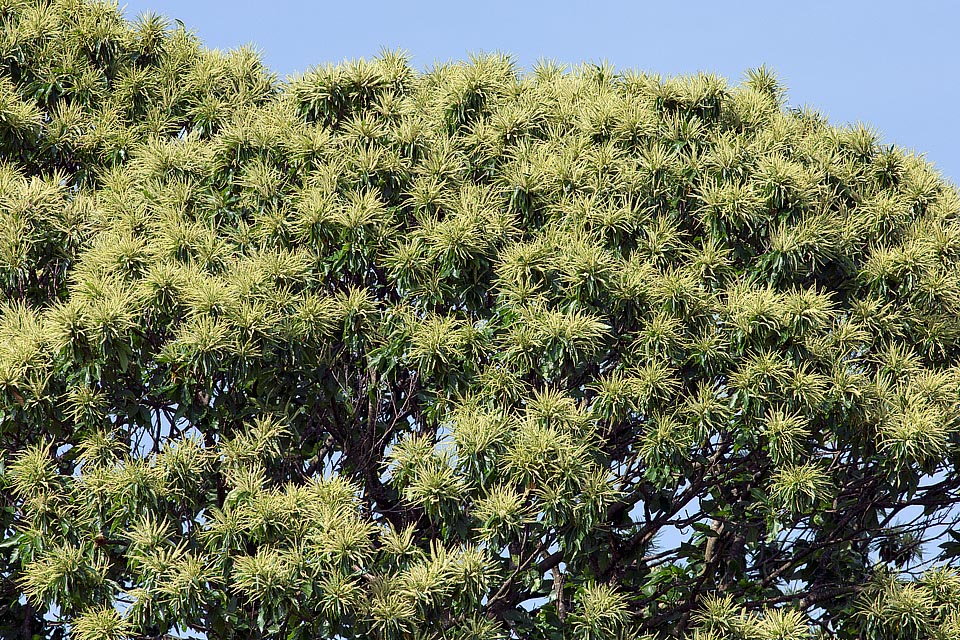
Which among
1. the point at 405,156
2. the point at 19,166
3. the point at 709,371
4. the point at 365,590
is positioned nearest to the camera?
the point at 365,590

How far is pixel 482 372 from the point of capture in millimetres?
9000

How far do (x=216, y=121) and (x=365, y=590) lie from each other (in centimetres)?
544

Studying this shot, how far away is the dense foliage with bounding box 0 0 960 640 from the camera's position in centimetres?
824

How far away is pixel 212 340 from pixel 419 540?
2050 millimetres

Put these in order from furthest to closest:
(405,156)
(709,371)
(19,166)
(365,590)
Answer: (19,166), (405,156), (709,371), (365,590)

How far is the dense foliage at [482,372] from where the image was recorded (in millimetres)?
8242

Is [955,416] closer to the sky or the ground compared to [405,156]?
closer to the ground

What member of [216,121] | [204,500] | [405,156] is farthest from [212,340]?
[216,121]

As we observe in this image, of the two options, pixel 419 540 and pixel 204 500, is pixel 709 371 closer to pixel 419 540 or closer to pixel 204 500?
pixel 419 540

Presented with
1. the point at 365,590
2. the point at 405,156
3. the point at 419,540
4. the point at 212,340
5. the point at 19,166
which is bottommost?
the point at 365,590

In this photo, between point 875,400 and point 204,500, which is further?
point 875,400

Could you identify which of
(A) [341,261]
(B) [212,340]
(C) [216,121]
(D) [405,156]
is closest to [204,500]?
(B) [212,340]

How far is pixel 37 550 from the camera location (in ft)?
27.1

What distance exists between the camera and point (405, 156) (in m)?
10.1
